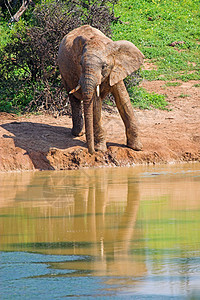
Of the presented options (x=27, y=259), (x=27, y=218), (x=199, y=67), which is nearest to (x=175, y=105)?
(x=199, y=67)

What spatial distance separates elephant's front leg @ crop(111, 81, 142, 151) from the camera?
1104cm

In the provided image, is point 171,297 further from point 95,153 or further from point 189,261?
point 95,153

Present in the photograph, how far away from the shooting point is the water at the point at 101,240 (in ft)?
10.5

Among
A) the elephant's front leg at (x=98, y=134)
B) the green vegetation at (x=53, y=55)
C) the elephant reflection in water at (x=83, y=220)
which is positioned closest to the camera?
the elephant reflection in water at (x=83, y=220)

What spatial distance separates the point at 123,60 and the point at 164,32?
12.1 m

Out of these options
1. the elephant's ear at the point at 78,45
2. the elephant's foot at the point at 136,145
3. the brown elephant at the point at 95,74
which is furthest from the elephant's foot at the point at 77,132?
the elephant's ear at the point at 78,45

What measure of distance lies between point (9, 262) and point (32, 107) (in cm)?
1108

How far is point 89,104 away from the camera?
1002 centimetres

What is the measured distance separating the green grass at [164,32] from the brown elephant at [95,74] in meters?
Answer: 7.61

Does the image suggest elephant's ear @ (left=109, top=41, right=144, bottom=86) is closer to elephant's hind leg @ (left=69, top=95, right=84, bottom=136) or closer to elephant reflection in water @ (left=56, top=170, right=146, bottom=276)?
elephant's hind leg @ (left=69, top=95, right=84, bottom=136)

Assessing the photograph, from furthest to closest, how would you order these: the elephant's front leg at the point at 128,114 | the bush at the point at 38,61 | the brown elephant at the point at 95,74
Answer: the bush at the point at 38,61 → the elephant's front leg at the point at 128,114 → the brown elephant at the point at 95,74

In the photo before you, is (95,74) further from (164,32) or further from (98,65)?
(164,32)

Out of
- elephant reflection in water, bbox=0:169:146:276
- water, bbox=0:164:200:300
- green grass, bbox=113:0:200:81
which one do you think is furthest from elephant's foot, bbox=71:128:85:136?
green grass, bbox=113:0:200:81

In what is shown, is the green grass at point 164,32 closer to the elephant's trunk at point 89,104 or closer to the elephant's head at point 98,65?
the elephant's head at point 98,65
